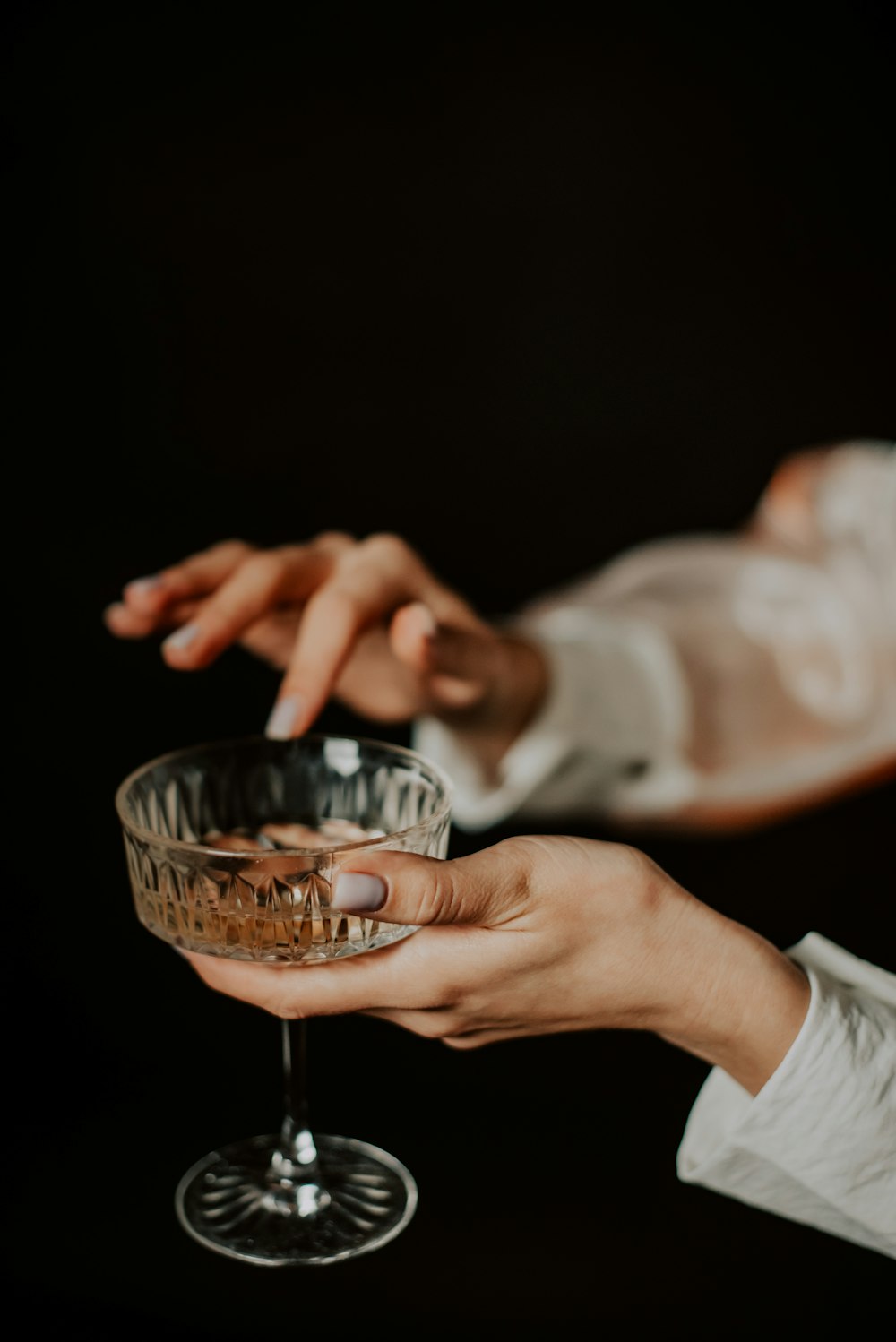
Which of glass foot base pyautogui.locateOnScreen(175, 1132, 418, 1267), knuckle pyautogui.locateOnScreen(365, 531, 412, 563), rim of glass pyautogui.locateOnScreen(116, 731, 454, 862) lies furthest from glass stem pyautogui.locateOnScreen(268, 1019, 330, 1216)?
knuckle pyautogui.locateOnScreen(365, 531, 412, 563)

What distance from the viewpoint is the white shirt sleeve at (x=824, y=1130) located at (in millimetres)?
582

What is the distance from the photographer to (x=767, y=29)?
4.89ft

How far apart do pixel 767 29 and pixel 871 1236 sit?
1371mm

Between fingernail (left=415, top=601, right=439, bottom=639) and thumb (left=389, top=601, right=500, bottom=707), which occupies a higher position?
fingernail (left=415, top=601, right=439, bottom=639)

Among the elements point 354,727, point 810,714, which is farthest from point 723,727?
point 354,727

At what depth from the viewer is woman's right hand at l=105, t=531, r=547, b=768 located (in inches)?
31.8

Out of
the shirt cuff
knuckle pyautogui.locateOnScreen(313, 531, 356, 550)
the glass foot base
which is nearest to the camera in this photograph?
the glass foot base

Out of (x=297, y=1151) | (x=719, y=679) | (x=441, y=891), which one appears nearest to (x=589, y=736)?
(x=719, y=679)

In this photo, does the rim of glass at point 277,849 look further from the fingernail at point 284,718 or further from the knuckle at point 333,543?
the knuckle at point 333,543

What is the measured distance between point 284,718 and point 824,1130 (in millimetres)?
366

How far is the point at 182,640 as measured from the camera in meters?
0.81

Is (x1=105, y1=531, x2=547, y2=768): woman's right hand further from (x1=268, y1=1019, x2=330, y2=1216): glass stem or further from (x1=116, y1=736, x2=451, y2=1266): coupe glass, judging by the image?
(x1=268, y1=1019, x2=330, y2=1216): glass stem

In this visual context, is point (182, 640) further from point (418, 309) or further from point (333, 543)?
point (418, 309)

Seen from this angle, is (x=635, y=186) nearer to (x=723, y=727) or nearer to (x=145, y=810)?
(x=723, y=727)
